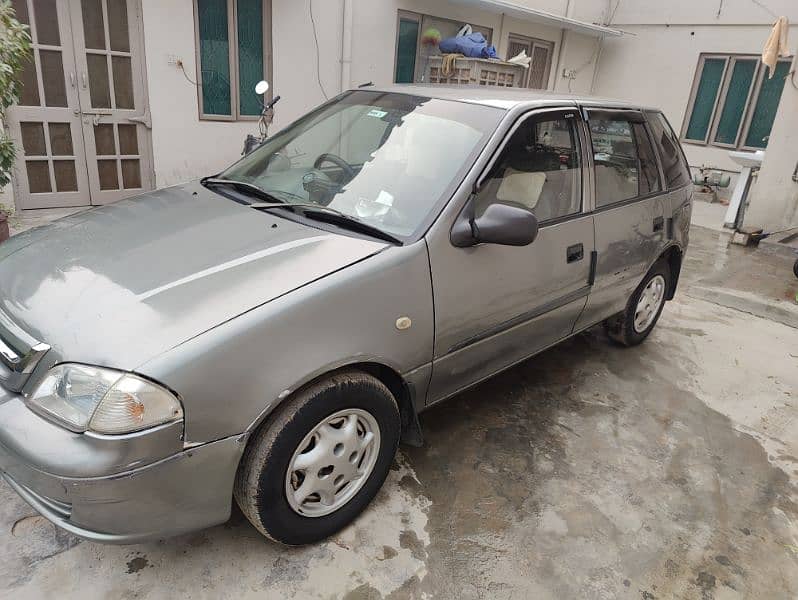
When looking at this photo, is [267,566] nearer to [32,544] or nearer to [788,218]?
[32,544]

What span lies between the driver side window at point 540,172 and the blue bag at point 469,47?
18.6ft

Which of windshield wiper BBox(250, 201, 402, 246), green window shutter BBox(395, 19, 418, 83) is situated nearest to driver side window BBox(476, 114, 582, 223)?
windshield wiper BBox(250, 201, 402, 246)

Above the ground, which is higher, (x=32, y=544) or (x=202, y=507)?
(x=202, y=507)

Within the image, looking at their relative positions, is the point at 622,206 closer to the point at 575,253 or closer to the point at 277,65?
the point at 575,253

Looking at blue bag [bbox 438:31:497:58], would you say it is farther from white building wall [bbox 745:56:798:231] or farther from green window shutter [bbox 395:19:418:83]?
white building wall [bbox 745:56:798:231]

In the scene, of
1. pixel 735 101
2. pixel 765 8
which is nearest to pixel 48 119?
pixel 735 101

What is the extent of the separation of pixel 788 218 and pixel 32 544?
28.3 ft

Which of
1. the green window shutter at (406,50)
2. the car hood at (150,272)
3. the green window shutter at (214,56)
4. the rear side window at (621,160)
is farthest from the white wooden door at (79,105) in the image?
the rear side window at (621,160)

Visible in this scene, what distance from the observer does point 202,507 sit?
5.92 feet

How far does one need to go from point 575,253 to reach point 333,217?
4.39 ft

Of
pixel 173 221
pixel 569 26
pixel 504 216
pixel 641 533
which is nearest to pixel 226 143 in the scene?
pixel 173 221

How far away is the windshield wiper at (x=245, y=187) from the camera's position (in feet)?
8.56

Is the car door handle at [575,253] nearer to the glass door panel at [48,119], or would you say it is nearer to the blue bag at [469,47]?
the glass door panel at [48,119]

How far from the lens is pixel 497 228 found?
228 centimetres
